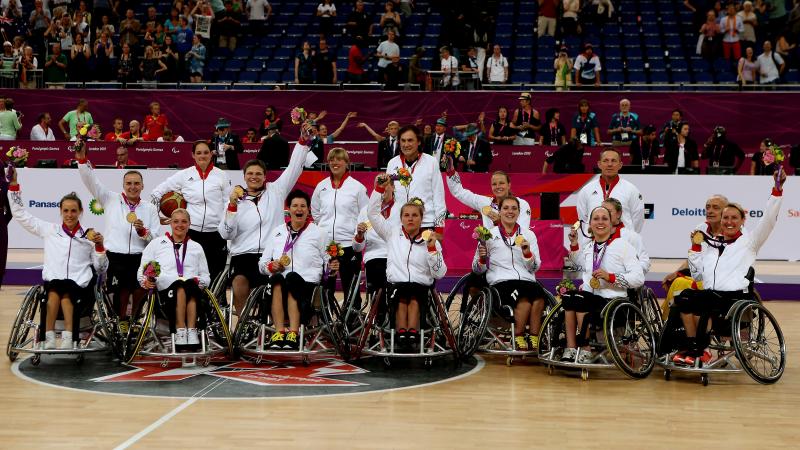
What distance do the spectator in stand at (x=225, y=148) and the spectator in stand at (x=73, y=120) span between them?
3.10 metres

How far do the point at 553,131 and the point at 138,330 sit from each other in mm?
8921

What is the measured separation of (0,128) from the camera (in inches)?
656

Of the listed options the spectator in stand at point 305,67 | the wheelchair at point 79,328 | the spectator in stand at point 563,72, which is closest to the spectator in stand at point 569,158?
the spectator in stand at point 563,72

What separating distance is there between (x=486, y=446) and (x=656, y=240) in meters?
8.52

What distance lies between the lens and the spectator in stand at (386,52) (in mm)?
17594

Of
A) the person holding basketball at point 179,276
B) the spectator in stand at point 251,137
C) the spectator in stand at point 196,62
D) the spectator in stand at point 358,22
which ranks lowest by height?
the person holding basketball at point 179,276

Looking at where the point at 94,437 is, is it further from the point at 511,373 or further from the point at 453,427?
the point at 511,373

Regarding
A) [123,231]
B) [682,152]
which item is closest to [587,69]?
[682,152]

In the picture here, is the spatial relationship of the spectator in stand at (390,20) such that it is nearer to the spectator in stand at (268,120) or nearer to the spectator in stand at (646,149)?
the spectator in stand at (268,120)

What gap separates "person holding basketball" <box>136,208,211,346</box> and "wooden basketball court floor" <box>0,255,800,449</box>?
0.89 meters

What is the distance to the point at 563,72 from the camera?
17.0m

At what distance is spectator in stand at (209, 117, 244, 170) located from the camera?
14.2 metres

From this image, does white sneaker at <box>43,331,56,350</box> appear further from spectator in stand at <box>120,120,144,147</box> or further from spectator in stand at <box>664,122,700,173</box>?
spectator in stand at <box>664,122,700,173</box>

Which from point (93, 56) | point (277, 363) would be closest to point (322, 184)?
point (277, 363)
